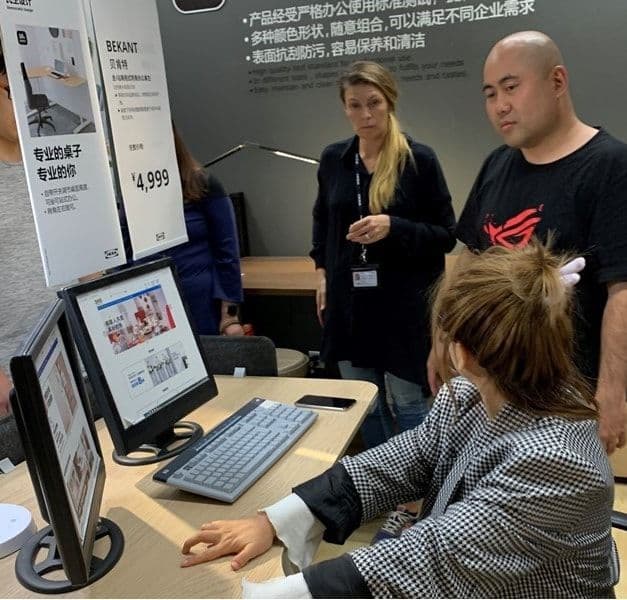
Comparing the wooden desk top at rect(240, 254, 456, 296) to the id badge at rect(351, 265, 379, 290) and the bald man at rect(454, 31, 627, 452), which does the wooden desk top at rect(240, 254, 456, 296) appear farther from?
the bald man at rect(454, 31, 627, 452)

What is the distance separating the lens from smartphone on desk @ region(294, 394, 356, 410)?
63.4 inches

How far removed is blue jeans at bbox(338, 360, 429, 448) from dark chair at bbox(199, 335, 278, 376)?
1.88 ft

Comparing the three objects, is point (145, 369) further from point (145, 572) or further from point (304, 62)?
point (304, 62)

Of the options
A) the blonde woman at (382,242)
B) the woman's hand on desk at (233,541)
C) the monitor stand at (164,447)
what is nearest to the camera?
the woman's hand on desk at (233,541)

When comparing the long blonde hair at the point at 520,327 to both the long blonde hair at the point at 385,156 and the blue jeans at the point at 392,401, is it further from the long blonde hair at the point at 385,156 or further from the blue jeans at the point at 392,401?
the blue jeans at the point at 392,401

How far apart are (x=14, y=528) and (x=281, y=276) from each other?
2.34 metres

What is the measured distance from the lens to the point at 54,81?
1558mm

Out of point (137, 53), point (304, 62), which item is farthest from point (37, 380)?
point (304, 62)

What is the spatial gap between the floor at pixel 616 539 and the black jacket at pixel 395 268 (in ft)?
2.00

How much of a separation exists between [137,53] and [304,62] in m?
1.78

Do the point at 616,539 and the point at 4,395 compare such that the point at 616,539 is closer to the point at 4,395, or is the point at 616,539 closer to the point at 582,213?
the point at 582,213

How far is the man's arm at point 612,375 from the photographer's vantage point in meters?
1.55

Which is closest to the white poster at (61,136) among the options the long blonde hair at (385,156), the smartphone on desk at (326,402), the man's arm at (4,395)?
the man's arm at (4,395)

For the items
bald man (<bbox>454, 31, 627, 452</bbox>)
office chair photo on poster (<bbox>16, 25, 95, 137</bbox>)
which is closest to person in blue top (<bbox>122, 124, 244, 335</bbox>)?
office chair photo on poster (<bbox>16, 25, 95, 137</bbox>)
